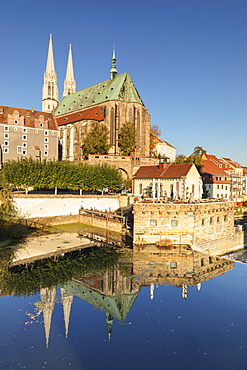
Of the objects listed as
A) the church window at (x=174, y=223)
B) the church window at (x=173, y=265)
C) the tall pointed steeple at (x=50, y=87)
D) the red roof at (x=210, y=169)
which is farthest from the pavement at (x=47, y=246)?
the tall pointed steeple at (x=50, y=87)

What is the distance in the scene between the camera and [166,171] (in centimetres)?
5294

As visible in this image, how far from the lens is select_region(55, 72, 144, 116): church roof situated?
8444 centimetres

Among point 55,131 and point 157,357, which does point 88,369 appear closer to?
point 157,357

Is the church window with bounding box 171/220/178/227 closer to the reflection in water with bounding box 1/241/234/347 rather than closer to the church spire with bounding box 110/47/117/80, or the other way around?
the reflection in water with bounding box 1/241/234/347

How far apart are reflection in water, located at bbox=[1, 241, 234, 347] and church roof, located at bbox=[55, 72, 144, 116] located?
62.2 meters

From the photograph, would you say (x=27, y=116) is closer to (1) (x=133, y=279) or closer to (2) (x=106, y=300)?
(1) (x=133, y=279)

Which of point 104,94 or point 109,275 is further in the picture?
point 104,94

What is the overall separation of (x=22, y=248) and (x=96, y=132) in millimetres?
46559

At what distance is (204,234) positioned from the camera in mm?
32344

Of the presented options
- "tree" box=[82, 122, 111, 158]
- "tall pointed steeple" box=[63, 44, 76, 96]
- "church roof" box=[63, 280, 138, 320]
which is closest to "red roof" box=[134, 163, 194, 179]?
"tree" box=[82, 122, 111, 158]

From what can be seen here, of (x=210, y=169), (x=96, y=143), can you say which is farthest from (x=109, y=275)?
(x=210, y=169)

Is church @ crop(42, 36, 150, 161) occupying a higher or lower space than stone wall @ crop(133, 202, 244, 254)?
higher

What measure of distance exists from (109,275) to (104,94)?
244 ft

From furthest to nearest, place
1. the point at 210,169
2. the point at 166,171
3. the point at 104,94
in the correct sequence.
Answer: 1. the point at 104,94
2. the point at 210,169
3. the point at 166,171
